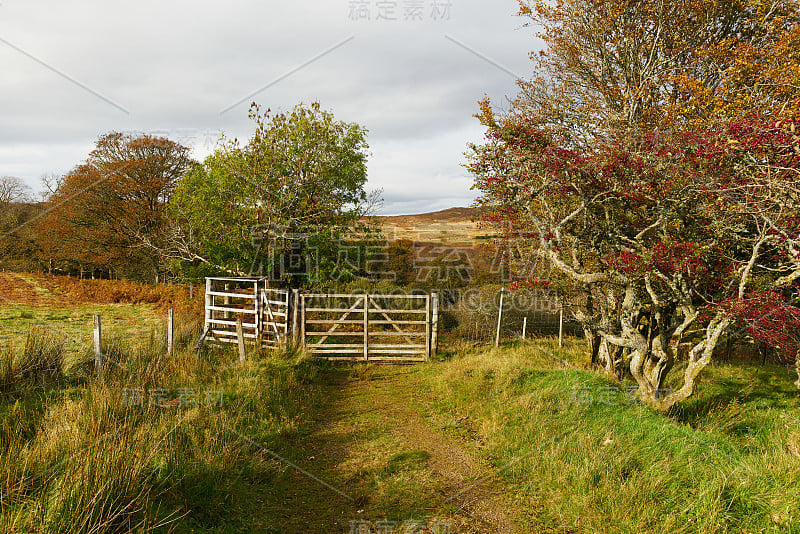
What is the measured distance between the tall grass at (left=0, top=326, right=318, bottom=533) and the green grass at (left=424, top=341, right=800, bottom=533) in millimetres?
3293

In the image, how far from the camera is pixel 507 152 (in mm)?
9586

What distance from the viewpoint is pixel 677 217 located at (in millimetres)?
8891

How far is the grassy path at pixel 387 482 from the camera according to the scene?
477cm

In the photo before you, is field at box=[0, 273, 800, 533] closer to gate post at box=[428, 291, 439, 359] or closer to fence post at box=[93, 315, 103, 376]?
fence post at box=[93, 315, 103, 376]

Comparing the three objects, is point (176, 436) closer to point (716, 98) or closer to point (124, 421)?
point (124, 421)

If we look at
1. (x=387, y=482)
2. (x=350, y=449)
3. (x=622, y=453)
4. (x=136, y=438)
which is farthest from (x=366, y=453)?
(x=622, y=453)

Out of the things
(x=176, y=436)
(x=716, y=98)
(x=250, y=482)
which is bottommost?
(x=250, y=482)

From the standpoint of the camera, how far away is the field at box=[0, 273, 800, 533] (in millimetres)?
4203

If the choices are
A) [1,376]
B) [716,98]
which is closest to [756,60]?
[716,98]

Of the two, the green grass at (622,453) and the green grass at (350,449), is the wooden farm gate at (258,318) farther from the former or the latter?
the green grass at (622,453)

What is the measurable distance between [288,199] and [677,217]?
1284cm

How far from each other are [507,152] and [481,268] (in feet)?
75.9

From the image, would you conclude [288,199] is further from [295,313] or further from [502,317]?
[502,317]

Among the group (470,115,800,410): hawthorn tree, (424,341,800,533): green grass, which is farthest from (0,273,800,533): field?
(470,115,800,410): hawthorn tree
